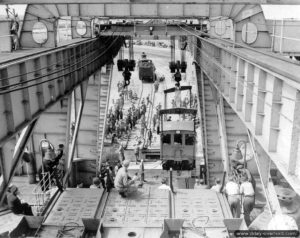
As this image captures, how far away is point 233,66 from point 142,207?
4982 mm

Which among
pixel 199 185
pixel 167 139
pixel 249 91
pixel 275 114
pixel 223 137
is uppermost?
pixel 249 91

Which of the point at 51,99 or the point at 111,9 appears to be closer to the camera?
the point at 51,99

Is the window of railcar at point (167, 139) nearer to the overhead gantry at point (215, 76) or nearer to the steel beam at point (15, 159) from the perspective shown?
the overhead gantry at point (215, 76)

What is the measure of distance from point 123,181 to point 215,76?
5330mm

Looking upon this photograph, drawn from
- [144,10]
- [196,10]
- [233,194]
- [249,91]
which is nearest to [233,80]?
[249,91]

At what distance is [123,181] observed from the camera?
474 inches

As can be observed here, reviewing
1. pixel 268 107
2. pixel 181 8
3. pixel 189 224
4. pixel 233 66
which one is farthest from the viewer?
pixel 181 8

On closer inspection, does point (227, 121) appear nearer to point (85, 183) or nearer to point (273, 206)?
point (85, 183)

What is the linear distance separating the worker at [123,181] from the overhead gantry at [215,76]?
2871mm

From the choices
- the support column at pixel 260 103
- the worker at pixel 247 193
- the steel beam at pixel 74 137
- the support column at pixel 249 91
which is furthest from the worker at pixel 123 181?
the support column at pixel 260 103

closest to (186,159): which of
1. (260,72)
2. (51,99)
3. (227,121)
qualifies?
(227,121)

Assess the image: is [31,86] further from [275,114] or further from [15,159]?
[275,114]

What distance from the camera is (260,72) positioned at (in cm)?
841

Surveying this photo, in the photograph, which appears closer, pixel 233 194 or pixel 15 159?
pixel 15 159
